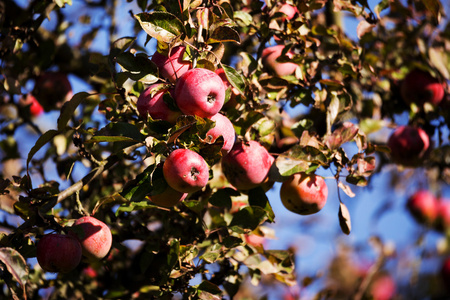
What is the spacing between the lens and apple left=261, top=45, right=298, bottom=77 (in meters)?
1.68

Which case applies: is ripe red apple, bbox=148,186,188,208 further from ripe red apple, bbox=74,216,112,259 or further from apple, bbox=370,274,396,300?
apple, bbox=370,274,396,300

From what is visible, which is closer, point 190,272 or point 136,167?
point 190,272

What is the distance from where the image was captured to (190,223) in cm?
154

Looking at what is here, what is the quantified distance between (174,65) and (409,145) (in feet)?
4.90

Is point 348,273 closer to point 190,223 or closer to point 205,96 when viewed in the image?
point 190,223

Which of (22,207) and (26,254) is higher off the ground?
(22,207)

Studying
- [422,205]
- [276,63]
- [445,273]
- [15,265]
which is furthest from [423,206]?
[15,265]

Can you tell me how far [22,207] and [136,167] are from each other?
2.26 feet

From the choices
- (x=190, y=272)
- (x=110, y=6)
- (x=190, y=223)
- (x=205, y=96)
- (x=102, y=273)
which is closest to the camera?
(x=205, y=96)

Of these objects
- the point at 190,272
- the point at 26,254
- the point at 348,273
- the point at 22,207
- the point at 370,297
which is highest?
the point at 22,207

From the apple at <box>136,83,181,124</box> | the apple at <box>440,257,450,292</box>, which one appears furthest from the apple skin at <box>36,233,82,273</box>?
the apple at <box>440,257,450,292</box>

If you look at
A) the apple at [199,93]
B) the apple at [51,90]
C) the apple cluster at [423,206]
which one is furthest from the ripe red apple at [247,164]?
the apple cluster at [423,206]

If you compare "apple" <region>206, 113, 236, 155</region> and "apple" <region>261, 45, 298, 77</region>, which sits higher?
"apple" <region>206, 113, 236, 155</region>

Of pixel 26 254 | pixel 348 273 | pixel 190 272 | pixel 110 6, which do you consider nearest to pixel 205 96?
pixel 190 272
